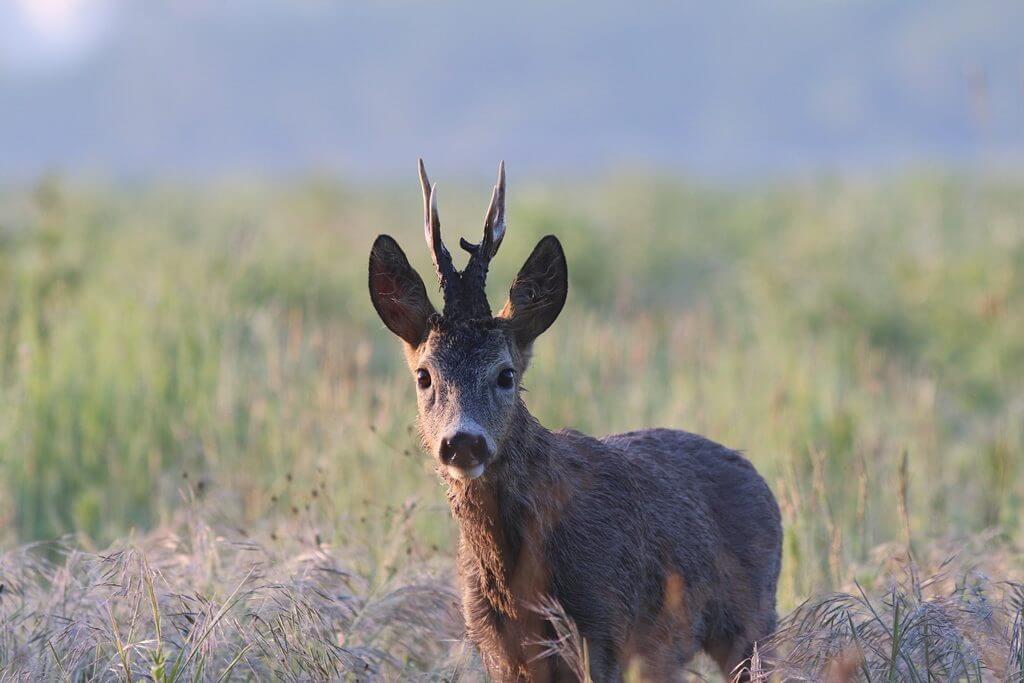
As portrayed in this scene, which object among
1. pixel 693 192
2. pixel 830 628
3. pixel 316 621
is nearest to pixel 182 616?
pixel 316 621

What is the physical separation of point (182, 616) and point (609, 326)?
7389 mm

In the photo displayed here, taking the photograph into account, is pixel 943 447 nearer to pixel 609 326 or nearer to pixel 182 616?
pixel 609 326

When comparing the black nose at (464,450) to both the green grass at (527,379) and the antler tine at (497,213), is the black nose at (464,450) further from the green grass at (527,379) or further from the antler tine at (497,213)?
the green grass at (527,379)

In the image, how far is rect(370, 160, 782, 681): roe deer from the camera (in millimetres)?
4734

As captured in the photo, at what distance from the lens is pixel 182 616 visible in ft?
17.4

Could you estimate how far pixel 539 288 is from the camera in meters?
5.08

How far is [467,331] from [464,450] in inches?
21.1

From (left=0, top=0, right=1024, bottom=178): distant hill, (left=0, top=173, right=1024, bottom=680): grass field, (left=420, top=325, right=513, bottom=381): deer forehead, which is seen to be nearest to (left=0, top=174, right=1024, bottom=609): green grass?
(left=0, top=173, right=1024, bottom=680): grass field

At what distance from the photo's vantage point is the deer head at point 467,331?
4.67 metres

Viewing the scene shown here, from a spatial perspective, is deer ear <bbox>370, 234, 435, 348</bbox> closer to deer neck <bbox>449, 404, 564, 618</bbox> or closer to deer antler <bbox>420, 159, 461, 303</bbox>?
deer antler <bbox>420, 159, 461, 303</bbox>

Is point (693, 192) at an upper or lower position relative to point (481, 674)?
upper

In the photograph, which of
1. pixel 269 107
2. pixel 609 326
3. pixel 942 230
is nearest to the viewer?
pixel 609 326

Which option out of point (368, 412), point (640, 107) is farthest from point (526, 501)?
point (640, 107)

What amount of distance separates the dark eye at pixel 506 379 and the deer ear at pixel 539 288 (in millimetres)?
236
